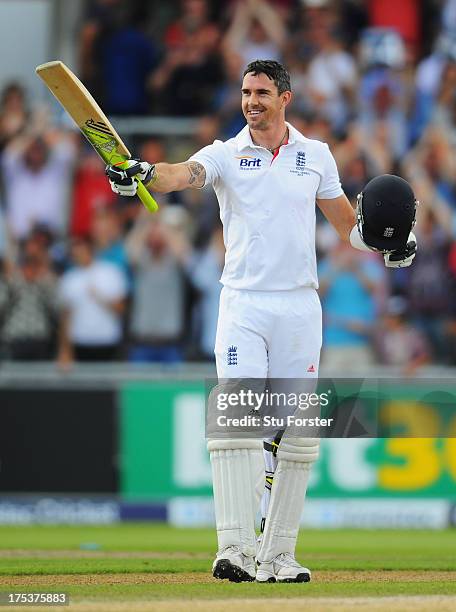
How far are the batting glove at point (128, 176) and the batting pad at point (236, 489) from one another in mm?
1330

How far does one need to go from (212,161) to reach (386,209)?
0.90 metres

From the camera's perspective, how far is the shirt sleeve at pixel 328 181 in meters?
7.51

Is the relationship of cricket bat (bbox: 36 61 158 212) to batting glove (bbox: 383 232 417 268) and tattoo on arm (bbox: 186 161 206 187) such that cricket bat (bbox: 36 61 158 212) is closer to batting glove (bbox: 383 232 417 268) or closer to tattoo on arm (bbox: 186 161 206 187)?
tattoo on arm (bbox: 186 161 206 187)

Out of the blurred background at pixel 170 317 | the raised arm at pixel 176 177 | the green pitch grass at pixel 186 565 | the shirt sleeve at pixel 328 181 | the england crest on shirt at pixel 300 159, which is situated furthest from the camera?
the blurred background at pixel 170 317

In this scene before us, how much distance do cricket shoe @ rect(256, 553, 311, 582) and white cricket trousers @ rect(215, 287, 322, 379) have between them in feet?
2.98

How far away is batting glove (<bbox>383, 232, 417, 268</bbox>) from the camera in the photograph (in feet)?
24.6

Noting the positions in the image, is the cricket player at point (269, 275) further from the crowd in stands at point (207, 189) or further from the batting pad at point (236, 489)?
the crowd in stands at point (207, 189)

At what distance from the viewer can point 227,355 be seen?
7.22 metres

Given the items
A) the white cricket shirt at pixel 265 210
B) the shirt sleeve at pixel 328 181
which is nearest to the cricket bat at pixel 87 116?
the white cricket shirt at pixel 265 210

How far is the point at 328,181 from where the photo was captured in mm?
7527

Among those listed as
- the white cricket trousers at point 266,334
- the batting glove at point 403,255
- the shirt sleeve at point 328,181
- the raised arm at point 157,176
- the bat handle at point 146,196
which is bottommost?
the white cricket trousers at point 266,334

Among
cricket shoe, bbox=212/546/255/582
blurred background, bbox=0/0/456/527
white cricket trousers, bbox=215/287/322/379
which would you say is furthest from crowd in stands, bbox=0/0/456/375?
cricket shoe, bbox=212/546/255/582

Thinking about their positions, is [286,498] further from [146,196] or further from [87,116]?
[87,116]

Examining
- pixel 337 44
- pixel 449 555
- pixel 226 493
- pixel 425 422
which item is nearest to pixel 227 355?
pixel 226 493
